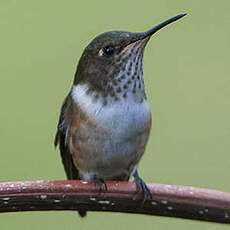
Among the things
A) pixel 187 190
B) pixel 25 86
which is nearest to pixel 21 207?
pixel 187 190

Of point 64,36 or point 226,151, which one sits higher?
point 64,36

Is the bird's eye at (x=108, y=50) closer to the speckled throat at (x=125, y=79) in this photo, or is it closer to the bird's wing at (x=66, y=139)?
the speckled throat at (x=125, y=79)

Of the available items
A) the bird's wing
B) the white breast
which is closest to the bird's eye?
the white breast

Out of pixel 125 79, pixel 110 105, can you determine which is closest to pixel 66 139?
pixel 110 105

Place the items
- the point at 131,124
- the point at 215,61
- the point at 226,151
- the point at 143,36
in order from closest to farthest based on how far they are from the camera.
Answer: the point at 143,36 → the point at 131,124 → the point at 226,151 → the point at 215,61

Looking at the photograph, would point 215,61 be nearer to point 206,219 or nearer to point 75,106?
point 75,106

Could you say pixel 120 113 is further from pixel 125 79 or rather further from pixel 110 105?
pixel 125 79
